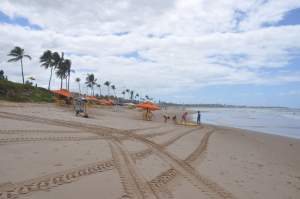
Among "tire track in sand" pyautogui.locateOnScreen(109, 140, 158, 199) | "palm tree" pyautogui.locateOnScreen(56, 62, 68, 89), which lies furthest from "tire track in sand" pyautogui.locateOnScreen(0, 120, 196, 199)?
"palm tree" pyautogui.locateOnScreen(56, 62, 68, 89)

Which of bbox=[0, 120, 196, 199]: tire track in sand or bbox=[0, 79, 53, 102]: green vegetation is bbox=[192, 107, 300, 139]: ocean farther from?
bbox=[0, 79, 53, 102]: green vegetation

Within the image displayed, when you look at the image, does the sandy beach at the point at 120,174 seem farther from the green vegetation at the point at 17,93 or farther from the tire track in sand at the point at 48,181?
the green vegetation at the point at 17,93

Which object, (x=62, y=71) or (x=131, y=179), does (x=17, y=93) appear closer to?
(x=62, y=71)

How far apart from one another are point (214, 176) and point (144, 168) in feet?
5.95

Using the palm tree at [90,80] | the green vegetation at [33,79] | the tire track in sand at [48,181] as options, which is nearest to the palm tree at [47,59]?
the green vegetation at [33,79]

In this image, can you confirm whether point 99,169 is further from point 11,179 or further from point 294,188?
point 294,188

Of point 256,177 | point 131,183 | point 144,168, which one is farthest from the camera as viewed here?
point 256,177

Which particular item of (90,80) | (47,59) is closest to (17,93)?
(47,59)

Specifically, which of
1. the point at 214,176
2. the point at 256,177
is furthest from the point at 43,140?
the point at 256,177

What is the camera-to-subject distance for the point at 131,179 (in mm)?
7137

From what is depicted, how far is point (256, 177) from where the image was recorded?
9.26m

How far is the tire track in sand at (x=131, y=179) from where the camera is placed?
6.09 m

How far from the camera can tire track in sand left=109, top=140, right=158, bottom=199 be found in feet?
20.0

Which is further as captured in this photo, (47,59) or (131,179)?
(47,59)
